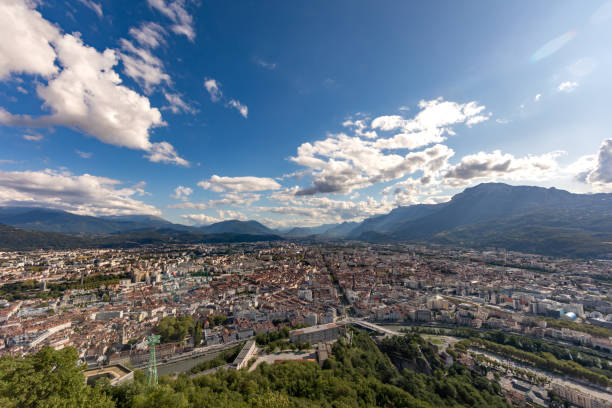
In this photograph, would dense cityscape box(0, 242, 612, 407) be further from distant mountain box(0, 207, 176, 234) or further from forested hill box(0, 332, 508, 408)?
distant mountain box(0, 207, 176, 234)

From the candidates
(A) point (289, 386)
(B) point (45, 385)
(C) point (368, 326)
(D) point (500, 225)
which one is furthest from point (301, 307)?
(D) point (500, 225)

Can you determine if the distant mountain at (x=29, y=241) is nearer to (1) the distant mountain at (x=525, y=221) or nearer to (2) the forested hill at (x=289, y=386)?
(2) the forested hill at (x=289, y=386)

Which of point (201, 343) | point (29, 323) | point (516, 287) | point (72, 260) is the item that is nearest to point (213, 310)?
point (201, 343)

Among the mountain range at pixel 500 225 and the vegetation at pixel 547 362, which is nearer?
the vegetation at pixel 547 362

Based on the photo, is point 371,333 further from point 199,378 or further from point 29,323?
point 29,323

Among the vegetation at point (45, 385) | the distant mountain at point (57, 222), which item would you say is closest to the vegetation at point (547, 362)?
the vegetation at point (45, 385)

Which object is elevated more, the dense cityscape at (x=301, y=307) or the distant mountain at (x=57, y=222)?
the distant mountain at (x=57, y=222)

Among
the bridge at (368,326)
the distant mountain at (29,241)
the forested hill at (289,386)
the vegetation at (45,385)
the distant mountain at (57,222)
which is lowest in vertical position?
the bridge at (368,326)

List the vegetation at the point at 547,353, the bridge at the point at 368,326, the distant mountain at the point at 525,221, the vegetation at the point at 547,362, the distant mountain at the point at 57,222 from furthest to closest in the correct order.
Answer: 1. the distant mountain at the point at 57,222
2. the distant mountain at the point at 525,221
3. the bridge at the point at 368,326
4. the vegetation at the point at 547,353
5. the vegetation at the point at 547,362
